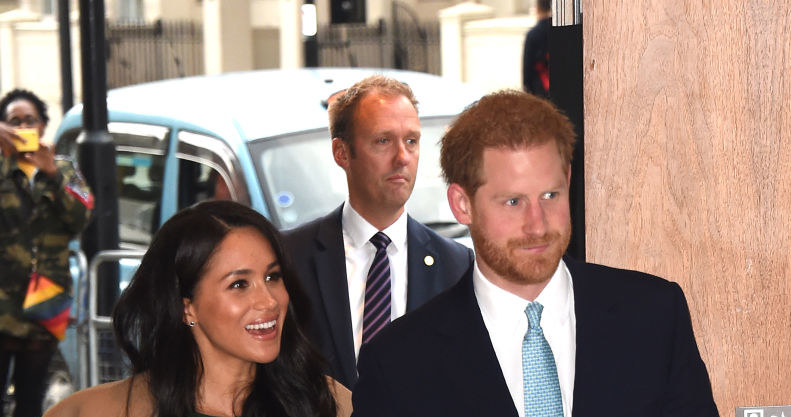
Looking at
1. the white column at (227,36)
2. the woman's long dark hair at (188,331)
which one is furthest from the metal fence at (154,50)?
the woman's long dark hair at (188,331)

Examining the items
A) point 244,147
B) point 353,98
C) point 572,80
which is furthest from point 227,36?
point 572,80

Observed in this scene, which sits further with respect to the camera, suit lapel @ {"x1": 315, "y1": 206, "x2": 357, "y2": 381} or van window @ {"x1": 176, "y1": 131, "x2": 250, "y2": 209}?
van window @ {"x1": 176, "y1": 131, "x2": 250, "y2": 209}

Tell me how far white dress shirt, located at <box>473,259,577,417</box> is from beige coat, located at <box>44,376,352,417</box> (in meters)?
1.08

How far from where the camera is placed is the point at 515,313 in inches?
109

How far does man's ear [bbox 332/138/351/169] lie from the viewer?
425 centimetres

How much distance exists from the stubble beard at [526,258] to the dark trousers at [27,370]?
Answer: 4356 millimetres

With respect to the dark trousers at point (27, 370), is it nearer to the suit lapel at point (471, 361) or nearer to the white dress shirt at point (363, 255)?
the white dress shirt at point (363, 255)

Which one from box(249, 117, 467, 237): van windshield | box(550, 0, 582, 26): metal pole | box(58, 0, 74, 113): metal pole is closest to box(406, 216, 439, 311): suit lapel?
box(550, 0, 582, 26): metal pole

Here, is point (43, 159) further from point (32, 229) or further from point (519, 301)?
point (519, 301)

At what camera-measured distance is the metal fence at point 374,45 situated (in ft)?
90.8

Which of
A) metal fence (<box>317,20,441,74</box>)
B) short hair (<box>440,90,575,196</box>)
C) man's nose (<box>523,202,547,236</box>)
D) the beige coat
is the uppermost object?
metal fence (<box>317,20,441,74</box>)

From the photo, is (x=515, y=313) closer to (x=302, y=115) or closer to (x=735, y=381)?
(x=735, y=381)

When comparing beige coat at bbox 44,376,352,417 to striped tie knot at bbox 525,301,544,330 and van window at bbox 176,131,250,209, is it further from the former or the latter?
van window at bbox 176,131,250,209

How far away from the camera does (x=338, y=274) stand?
13.4ft
